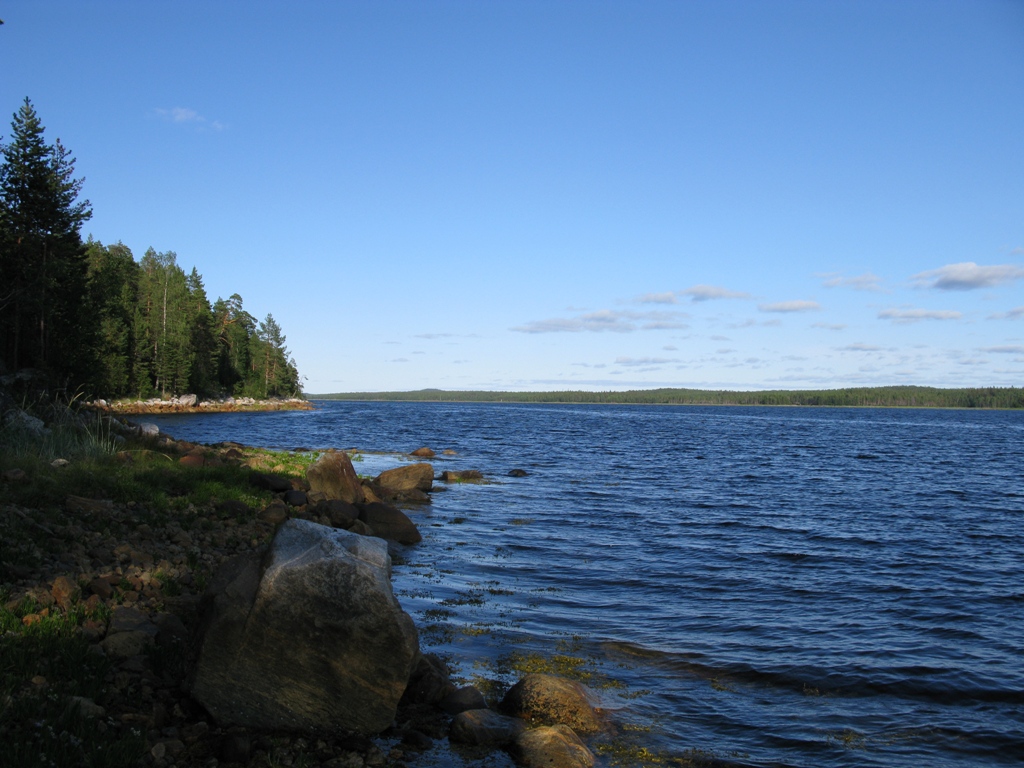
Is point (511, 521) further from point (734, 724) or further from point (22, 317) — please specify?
point (22, 317)

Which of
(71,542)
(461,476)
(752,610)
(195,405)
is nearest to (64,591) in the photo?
(71,542)

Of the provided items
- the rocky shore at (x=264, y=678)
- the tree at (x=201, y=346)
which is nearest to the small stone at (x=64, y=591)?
the rocky shore at (x=264, y=678)

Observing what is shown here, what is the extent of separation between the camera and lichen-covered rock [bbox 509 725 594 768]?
7125mm

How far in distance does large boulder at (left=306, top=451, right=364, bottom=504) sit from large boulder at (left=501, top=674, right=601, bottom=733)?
12751 millimetres

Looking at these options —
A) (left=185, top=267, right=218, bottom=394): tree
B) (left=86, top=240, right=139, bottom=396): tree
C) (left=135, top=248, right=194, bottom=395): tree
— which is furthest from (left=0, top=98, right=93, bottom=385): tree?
(left=185, top=267, right=218, bottom=394): tree

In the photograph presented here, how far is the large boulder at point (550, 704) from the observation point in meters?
8.16

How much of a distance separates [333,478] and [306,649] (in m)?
14.0

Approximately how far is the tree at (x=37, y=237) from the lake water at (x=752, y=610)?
85.6ft

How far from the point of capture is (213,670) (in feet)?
22.8

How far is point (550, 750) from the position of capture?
7.21m

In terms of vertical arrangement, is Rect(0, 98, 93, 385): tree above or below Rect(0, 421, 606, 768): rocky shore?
above

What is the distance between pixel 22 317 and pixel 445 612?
37713 mm

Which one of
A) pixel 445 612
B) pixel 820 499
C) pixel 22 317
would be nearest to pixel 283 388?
pixel 22 317

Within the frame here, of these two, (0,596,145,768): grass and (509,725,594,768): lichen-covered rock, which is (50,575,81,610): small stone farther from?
(509,725,594,768): lichen-covered rock
